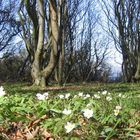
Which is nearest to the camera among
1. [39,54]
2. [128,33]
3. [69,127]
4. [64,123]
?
[69,127]

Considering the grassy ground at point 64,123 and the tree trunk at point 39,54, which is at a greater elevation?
the tree trunk at point 39,54

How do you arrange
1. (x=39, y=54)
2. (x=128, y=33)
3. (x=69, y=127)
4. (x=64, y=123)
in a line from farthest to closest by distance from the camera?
1. (x=128, y=33)
2. (x=39, y=54)
3. (x=64, y=123)
4. (x=69, y=127)

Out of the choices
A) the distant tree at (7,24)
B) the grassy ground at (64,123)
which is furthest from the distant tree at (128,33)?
the grassy ground at (64,123)

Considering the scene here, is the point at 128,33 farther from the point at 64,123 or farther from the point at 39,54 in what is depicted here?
the point at 64,123

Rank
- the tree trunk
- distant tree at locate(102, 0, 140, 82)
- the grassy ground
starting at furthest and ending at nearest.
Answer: distant tree at locate(102, 0, 140, 82)
the tree trunk
the grassy ground

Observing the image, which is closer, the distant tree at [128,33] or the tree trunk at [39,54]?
the tree trunk at [39,54]

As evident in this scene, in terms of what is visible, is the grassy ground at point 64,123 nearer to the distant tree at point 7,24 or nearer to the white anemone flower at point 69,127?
the white anemone flower at point 69,127

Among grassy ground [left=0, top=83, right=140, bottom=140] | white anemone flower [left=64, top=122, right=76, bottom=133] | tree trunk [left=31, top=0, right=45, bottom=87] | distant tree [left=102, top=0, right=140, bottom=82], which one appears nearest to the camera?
white anemone flower [left=64, top=122, right=76, bottom=133]

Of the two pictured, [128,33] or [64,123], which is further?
[128,33]

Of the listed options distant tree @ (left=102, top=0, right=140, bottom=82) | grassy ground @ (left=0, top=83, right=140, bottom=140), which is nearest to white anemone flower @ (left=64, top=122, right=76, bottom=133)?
grassy ground @ (left=0, top=83, right=140, bottom=140)

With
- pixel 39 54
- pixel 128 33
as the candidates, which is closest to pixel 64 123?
pixel 39 54

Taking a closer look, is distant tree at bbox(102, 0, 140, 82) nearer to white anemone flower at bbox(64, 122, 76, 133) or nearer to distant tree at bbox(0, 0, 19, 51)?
distant tree at bbox(0, 0, 19, 51)

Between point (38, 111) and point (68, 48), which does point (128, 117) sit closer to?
point (38, 111)

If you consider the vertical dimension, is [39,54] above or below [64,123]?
above
